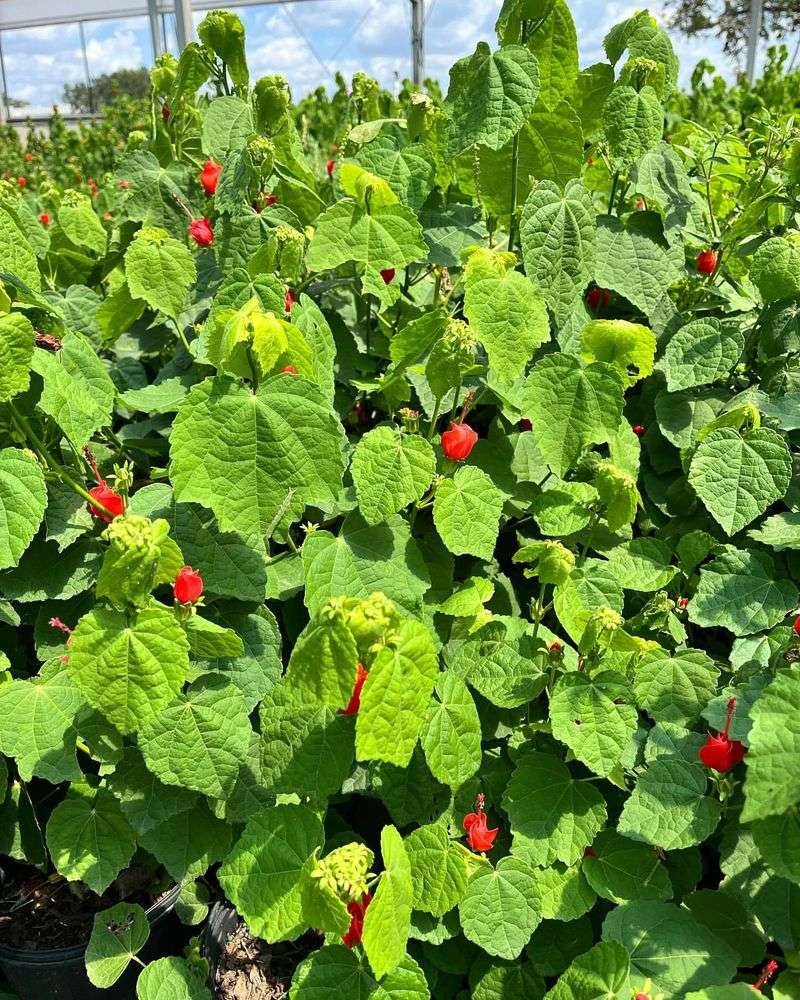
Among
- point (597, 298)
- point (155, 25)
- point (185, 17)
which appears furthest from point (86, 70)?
point (597, 298)

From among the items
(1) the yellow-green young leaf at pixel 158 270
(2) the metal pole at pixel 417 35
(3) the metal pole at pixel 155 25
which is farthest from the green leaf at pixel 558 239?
(3) the metal pole at pixel 155 25

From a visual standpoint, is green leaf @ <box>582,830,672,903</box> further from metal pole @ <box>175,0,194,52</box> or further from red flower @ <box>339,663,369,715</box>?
metal pole @ <box>175,0,194,52</box>

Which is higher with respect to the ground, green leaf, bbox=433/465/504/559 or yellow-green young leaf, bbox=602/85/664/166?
yellow-green young leaf, bbox=602/85/664/166

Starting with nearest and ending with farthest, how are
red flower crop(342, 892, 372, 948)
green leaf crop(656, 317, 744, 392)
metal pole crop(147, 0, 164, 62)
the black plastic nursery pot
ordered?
1. red flower crop(342, 892, 372, 948)
2. green leaf crop(656, 317, 744, 392)
3. the black plastic nursery pot
4. metal pole crop(147, 0, 164, 62)

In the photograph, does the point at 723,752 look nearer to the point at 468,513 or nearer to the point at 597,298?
the point at 468,513

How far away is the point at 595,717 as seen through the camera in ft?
4.77

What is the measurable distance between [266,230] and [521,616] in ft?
3.46

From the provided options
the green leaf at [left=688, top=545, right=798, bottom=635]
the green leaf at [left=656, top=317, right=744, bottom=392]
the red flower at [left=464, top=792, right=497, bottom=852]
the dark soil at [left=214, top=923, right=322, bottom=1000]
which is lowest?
the dark soil at [left=214, top=923, right=322, bottom=1000]

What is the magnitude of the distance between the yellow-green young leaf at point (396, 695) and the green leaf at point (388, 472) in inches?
15.6

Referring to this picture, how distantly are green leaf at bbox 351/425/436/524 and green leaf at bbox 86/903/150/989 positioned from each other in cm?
108

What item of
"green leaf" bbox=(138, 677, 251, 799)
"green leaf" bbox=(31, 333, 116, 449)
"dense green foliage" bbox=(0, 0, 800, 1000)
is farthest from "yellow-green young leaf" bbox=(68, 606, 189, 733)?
"green leaf" bbox=(31, 333, 116, 449)

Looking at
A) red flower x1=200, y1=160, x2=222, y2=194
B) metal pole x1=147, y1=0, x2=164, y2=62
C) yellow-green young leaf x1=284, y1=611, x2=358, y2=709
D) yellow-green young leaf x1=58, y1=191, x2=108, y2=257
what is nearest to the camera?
yellow-green young leaf x1=284, y1=611, x2=358, y2=709

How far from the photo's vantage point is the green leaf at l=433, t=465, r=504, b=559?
1525 millimetres

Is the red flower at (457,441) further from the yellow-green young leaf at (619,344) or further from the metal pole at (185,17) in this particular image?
the metal pole at (185,17)
